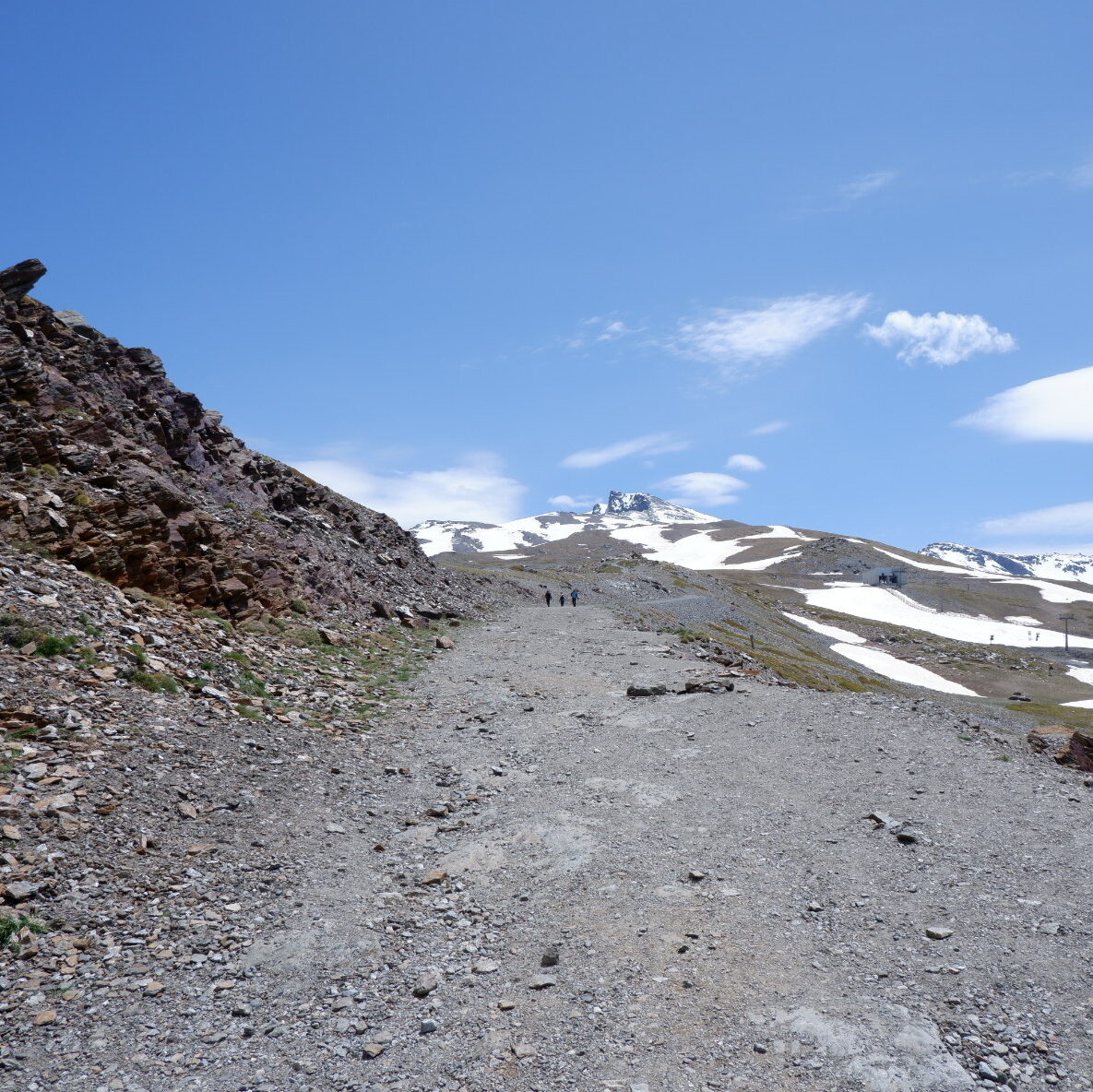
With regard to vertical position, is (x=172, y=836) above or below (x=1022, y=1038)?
above

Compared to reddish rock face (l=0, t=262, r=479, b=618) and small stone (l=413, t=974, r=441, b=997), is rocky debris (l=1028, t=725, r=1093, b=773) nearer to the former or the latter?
small stone (l=413, t=974, r=441, b=997)

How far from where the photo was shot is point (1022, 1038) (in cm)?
705

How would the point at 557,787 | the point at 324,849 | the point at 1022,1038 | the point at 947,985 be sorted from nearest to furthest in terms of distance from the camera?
the point at 1022,1038
the point at 947,985
the point at 324,849
the point at 557,787

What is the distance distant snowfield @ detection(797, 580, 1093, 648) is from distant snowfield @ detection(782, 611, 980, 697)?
3666 cm

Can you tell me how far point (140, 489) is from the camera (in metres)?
23.6

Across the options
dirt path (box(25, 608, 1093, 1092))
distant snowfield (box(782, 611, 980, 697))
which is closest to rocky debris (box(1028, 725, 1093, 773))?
dirt path (box(25, 608, 1093, 1092))

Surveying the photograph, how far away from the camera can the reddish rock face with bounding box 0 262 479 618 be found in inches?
829

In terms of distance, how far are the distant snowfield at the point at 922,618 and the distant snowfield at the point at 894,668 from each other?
120ft

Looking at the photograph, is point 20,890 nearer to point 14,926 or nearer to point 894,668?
point 14,926

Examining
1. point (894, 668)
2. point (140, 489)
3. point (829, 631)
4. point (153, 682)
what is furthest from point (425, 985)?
point (829, 631)

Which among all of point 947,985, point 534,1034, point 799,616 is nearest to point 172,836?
point 534,1034

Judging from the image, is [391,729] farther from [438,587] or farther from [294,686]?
[438,587]

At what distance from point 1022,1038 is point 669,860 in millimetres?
4892

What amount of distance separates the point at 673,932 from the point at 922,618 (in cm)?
13806
